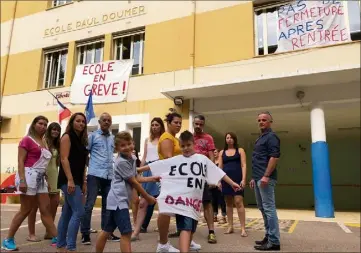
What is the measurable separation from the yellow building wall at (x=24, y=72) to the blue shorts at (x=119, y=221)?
10779mm

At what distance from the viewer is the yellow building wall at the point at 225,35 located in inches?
378

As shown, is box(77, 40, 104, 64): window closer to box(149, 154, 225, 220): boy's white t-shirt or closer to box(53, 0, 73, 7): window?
box(53, 0, 73, 7): window

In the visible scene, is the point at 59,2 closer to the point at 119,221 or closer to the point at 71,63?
the point at 71,63

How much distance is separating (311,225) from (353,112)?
4712mm

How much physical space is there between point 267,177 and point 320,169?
188 inches

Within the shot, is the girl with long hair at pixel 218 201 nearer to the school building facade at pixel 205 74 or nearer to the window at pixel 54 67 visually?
the school building facade at pixel 205 74

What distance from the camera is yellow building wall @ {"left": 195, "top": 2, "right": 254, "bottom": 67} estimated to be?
9612 millimetres

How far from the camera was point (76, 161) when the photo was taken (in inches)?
144

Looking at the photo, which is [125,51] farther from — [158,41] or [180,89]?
[180,89]

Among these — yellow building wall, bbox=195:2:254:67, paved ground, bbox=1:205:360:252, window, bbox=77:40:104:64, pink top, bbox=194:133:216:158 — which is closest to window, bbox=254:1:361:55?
yellow building wall, bbox=195:2:254:67

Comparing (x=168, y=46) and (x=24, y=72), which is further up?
(x=168, y=46)

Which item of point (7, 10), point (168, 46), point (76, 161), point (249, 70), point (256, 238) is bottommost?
point (256, 238)

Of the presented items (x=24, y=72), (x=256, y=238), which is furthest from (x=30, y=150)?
(x=24, y=72)

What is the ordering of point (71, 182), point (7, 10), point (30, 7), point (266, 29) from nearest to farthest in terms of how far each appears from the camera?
point (71, 182)
point (266, 29)
point (30, 7)
point (7, 10)
